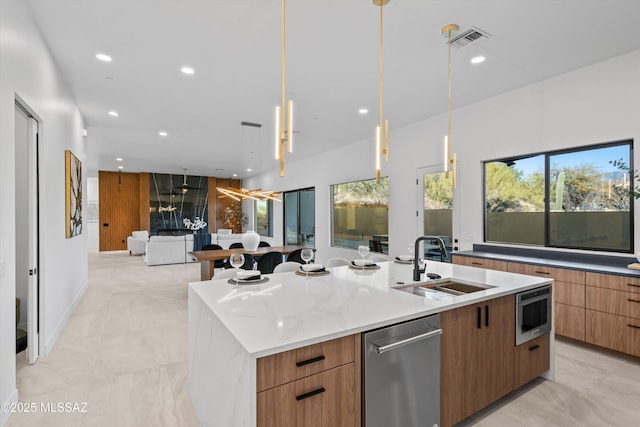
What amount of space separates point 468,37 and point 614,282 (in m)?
2.66

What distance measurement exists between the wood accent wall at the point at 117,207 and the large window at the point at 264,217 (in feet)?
13.5

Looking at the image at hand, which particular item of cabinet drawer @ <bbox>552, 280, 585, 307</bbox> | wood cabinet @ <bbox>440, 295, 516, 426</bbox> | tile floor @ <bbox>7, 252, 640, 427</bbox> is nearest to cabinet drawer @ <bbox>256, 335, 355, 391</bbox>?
wood cabinet @ <bbox>440, 295, 516, 426</bbox>

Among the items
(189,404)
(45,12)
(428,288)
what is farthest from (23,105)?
(428,288)

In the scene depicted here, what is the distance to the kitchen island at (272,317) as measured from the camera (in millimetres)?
1299

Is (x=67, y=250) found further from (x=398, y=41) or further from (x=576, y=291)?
(x=576, y=291)

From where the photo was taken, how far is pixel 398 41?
9.79ft

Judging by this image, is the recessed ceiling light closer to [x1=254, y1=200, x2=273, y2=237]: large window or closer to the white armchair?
[x1=254, y1=200, x2=273, y2=237]: large window

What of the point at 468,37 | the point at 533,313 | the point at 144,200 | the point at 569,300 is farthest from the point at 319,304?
the point at 144,200

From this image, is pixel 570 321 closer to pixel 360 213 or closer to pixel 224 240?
pixel 360 213

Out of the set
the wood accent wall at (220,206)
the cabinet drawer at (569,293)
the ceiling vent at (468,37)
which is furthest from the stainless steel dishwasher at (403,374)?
the wood accent wall at (220,206)

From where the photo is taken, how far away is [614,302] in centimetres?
295

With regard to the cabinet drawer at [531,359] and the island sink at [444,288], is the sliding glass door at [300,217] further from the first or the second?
the cabinet drawer at [531,359]

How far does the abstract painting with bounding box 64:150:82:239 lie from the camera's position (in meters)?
3.97

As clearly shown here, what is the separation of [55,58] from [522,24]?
4.55 m
